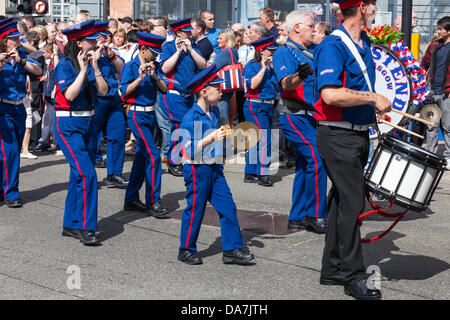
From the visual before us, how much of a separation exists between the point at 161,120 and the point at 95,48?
441 cm

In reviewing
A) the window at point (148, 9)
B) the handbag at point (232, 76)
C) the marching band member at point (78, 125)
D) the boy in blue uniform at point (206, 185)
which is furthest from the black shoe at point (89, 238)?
the window at point (148, 9)

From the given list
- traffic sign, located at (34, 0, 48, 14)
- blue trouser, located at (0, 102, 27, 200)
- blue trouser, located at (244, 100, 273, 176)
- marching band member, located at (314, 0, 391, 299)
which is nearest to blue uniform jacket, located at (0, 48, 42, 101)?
blue trouser, located at (0, 102, 27, 200)

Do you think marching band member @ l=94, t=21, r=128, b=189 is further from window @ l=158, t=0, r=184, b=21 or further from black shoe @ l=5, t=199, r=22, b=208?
window @ l=158, t=0, r=184, b=21

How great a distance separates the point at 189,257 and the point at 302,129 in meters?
1.87

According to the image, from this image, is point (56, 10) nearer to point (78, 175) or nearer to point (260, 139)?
point (260, 139)

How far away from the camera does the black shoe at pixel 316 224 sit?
716 cm

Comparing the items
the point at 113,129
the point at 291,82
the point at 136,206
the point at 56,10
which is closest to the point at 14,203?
the point at 136,206

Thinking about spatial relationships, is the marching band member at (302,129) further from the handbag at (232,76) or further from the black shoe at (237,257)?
the handbag at (232,76)

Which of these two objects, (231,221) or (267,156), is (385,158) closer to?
(231,221)

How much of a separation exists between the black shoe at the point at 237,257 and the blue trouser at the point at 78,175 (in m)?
1.36

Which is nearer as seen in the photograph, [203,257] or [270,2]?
[203,257]

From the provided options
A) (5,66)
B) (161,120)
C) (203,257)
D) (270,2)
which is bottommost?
(203,257)

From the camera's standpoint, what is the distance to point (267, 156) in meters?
9.92
